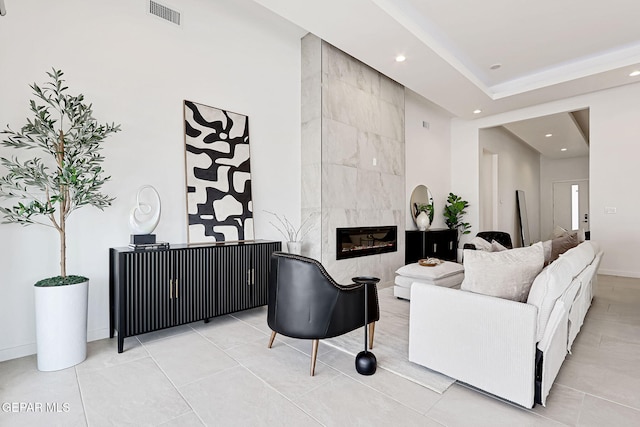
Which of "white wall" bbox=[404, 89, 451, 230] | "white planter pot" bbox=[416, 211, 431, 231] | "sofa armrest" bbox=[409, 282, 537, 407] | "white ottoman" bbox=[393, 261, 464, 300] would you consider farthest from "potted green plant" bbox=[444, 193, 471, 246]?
"sofa armrest" bbox=[409, 282, 537, 407]

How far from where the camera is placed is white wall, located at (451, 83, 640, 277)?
543 centimetres

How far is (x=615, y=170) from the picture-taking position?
220 inches

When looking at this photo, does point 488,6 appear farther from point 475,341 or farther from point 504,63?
point 475,341

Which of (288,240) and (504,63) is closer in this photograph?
(288,240)

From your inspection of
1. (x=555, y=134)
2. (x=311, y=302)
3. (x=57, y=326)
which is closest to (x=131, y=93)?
(x=57, y=326)

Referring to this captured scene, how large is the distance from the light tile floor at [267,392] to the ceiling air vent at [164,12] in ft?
10.3

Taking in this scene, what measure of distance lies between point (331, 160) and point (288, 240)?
1242 millimetres

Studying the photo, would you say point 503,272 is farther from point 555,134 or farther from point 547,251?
point 555,134

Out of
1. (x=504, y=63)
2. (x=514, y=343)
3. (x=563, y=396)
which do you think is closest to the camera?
(x=514, y=343)

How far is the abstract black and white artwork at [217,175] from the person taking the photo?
11.1 ft

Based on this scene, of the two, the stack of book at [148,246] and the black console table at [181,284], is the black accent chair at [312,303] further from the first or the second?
the stack of book at [148,246]

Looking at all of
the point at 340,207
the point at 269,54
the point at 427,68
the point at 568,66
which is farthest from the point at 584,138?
the point at 269,54

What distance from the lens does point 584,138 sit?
8.44m

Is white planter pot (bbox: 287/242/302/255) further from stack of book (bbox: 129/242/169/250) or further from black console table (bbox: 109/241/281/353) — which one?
stack of book (bbox: 129/242/169/250)
